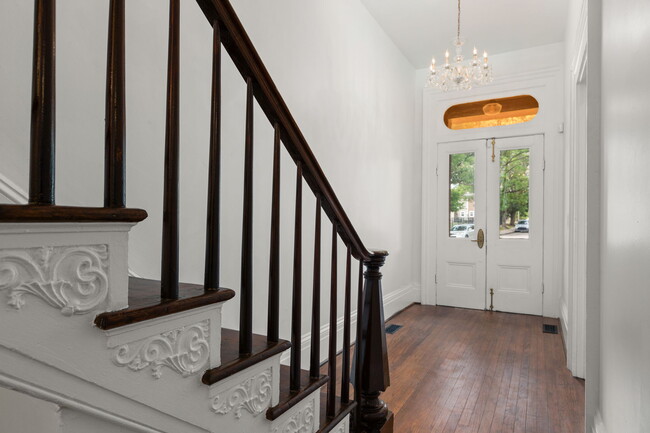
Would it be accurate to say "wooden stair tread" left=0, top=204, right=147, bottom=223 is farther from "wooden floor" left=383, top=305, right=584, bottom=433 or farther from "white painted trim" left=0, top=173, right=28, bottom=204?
"wooden floor" left=383, top=305, right=584, bottom=433

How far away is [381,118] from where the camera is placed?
4.29m

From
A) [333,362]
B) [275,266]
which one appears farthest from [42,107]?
[333,362]

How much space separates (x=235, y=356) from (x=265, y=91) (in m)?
0.77

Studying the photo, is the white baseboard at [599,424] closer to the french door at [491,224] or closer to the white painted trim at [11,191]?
the white painted trim at [11,191]

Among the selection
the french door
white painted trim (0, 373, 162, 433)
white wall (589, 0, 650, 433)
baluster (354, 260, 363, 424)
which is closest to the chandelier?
the french door

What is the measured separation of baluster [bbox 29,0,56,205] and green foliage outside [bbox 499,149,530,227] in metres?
5.08

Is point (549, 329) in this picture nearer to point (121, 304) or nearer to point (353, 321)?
point (353, 321)

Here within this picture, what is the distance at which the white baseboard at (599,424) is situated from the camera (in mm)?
1628

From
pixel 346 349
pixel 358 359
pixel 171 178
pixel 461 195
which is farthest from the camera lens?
pixel 461 195

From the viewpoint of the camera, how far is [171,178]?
84cm

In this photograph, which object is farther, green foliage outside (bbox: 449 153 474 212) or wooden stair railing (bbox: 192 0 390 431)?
green foliage outside (bbox: 449 153 474 212)

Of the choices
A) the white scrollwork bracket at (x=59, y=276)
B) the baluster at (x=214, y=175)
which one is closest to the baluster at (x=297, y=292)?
the baluster at (x=214, y=175)

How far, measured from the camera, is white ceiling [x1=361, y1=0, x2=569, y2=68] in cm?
382

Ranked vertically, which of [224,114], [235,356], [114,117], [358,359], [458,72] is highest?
[458,72]
